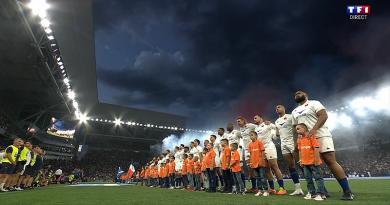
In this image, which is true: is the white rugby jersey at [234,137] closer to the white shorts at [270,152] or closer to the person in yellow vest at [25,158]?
the white shorts at [270,152]

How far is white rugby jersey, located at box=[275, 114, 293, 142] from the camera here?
7.57m

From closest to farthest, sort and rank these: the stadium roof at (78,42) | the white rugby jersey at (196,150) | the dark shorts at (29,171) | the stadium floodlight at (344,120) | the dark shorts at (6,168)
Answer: the dark shorts at (6,168), the white rugby jersey at (196,150), the dark shorts at (29,171), the stadium roof at (78,42), the stadium floodlight at (344,120)

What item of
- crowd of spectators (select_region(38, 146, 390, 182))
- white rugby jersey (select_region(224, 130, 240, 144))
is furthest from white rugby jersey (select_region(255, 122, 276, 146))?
crowd of spectators (select_region(38, 146, 390, 182))

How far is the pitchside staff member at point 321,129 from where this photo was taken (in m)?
5.41

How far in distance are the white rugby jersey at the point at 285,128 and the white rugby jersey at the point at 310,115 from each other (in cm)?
122

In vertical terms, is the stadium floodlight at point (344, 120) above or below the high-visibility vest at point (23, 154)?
above

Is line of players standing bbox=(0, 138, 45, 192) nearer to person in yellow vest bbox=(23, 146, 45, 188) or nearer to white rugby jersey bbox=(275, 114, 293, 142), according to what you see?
person in yellow vest bbox=(23, 146, 45, 188)

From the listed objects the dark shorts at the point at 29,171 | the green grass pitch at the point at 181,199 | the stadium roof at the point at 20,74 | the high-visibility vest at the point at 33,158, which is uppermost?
the stadium roof at the point at 20,74

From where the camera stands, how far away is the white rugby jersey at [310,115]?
586 cm

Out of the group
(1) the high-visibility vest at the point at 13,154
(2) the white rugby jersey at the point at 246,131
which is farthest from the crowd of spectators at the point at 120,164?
(2) the white rugby jersey at the point at 246,131

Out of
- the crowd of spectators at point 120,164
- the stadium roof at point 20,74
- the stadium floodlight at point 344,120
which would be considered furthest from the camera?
the stadium floodlight at point 344,120

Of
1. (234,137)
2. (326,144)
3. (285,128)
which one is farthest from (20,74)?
(326,144)

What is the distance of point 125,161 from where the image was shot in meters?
52.3

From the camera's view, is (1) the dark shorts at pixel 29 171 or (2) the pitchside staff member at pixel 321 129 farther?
(1) the dark shorts at pixel 29 171
